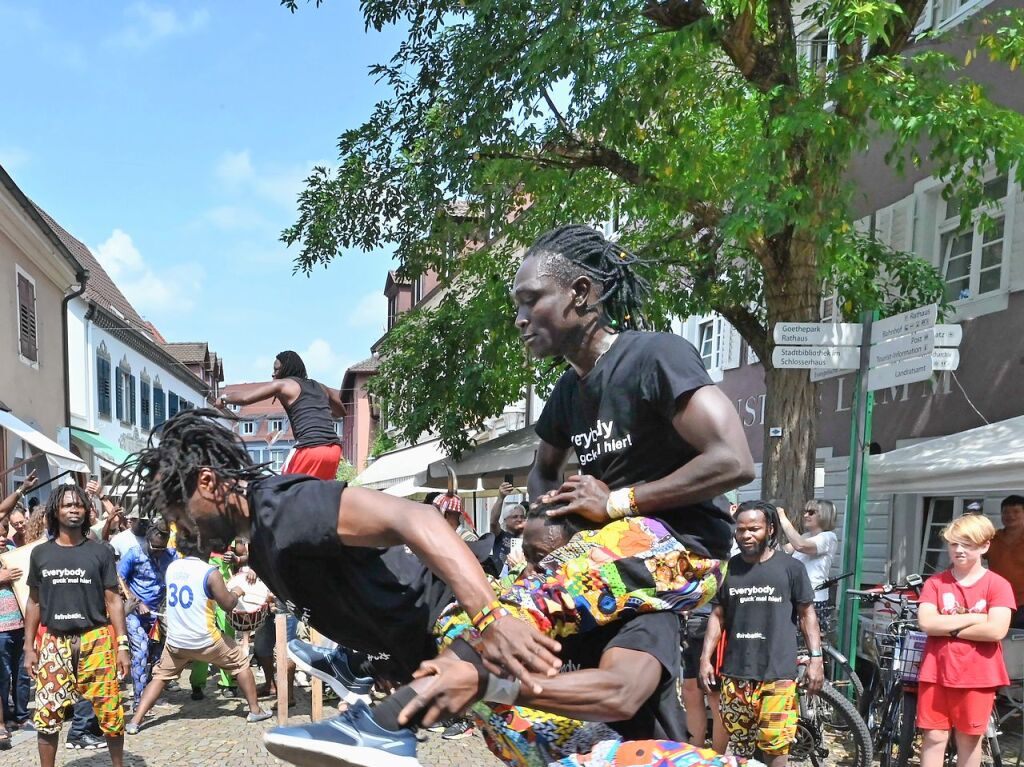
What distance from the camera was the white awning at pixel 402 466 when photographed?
2150 cm

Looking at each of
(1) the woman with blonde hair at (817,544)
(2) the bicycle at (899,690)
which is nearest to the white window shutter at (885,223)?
(1) the woman with blonde hair at (817,544)

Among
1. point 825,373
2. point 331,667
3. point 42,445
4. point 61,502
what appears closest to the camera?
point 331,667

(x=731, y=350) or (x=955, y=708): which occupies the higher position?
(x=731, y=350)

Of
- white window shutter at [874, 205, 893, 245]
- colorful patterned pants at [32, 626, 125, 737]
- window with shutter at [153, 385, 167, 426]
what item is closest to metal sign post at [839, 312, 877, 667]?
colorful patterned pants at [32, 626, 125, 737]

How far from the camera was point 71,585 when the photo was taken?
595 centimetres

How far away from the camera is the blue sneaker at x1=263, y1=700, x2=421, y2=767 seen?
6.33 feet

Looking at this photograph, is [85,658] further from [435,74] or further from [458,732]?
[435,74]

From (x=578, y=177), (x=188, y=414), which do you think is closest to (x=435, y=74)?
(x=578, y=177)

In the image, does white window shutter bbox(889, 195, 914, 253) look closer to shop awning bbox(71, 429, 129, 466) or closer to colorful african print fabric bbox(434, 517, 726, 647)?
colorful african print fabric bbox(434, 517, 726, 647)

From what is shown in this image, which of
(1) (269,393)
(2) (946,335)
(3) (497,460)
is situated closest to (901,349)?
(2) (946,335)

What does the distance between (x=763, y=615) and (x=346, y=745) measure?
3798 mm

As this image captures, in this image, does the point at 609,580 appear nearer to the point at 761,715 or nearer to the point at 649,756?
the point at 649,756

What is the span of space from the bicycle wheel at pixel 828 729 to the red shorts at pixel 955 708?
84cm

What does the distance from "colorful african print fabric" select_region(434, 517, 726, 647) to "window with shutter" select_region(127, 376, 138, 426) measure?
28.8 meters
